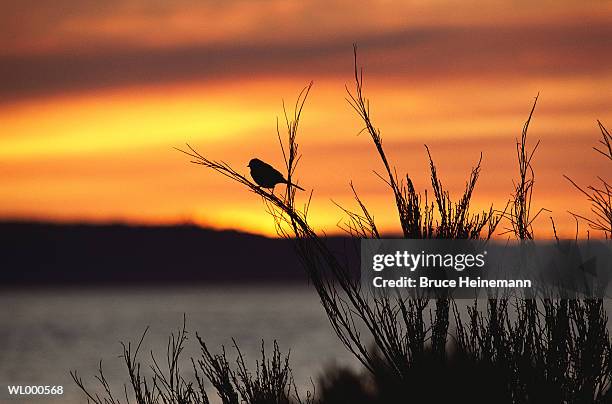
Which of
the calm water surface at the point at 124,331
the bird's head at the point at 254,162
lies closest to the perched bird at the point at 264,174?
the bird's head at the point at 254,162

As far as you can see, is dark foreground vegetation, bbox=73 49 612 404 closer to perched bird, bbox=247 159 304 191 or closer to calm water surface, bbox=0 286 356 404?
perched bird, bbox=247 159 304 191

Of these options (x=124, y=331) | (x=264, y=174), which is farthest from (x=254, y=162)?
(x=124, y=331)

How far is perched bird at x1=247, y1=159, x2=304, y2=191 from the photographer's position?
28.1 ft

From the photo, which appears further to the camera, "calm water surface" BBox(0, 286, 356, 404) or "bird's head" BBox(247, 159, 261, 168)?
"calm water surface" BBox(0, 286, 356, 404)

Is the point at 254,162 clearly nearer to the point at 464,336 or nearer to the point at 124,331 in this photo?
the point at 464,336

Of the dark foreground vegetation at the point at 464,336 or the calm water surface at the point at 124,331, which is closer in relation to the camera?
the dark foreground vegetation at the point at 464,336

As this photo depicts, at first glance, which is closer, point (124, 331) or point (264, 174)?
point (264, 174)

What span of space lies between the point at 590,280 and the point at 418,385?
5.21 ft

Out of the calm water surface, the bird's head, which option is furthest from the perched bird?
the calm water surface

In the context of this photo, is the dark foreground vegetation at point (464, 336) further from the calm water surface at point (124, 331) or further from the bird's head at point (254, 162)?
the calm water surface at point (124, 331)

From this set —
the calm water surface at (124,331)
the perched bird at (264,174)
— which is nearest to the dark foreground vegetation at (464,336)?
the perched bird at (264,174)

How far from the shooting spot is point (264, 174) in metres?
8.62

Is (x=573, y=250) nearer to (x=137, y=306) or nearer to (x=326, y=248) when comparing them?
(x=326, y=248)

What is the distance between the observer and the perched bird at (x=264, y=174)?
28.1 feet
